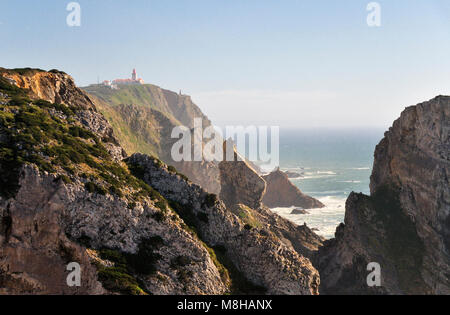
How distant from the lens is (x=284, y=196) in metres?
124

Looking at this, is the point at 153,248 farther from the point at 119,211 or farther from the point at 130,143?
the point at 130,143

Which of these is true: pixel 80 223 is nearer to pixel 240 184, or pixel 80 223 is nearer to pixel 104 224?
pixel 104 224

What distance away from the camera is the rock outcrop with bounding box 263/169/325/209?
403ft

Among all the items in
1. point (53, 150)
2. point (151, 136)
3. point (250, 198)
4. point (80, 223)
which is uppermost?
point (53, 150)

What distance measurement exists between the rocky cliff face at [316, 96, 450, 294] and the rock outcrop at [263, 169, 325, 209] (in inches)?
2491

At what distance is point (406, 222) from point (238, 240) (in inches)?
1111

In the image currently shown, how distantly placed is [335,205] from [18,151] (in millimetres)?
109782

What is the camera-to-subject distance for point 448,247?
50906mm

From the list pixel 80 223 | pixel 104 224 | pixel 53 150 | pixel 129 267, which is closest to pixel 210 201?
pixel 104 224

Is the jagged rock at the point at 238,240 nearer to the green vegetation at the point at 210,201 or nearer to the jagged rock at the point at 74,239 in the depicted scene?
the green vegetation at the point at 210,201

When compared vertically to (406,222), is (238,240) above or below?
above

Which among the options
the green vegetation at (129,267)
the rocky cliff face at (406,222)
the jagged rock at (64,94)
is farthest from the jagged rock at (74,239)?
the rocky cliff face at (406,222)

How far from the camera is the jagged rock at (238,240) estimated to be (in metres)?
35.1
